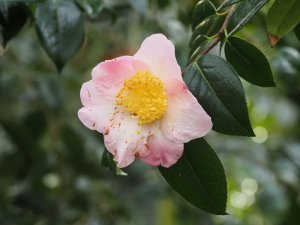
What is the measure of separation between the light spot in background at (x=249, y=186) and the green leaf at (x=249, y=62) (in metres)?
0.93

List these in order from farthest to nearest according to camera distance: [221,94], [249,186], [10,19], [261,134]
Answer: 1. [261,134]
2. [249,186]
3. [10,19]
4. [221,94]

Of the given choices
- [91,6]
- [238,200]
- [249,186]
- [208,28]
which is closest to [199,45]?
[208,28]

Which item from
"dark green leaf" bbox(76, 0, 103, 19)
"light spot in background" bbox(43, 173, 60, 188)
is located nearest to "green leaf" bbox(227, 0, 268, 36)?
"dark green leaf" bbox(76, 0, 103, 19)

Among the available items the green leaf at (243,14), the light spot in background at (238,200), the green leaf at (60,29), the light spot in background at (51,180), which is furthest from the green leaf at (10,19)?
the light spot in background at (238,200)

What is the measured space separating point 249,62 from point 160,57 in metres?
0.11

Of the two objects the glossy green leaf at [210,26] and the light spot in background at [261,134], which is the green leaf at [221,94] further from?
the light spot in background at [261,134]

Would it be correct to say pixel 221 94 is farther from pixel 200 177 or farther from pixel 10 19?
pixel 10 19

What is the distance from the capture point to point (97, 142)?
1.76 m

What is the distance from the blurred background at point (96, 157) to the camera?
1452 mm

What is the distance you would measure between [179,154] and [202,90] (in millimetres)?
80

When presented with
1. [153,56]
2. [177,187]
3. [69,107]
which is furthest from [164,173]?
[69,107]

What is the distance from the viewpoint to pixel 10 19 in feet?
2.86

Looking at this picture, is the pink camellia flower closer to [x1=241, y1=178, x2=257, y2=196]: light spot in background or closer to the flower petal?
the flower petal

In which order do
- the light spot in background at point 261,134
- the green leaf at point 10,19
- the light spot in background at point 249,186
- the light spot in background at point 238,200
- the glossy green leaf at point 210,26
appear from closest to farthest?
the glossy green leaf at point 210,26
the green leaf at point 10,19
the light spot in background at point 249,186
the light spot in background at point 238,200
the light spot in background at point 261,134
